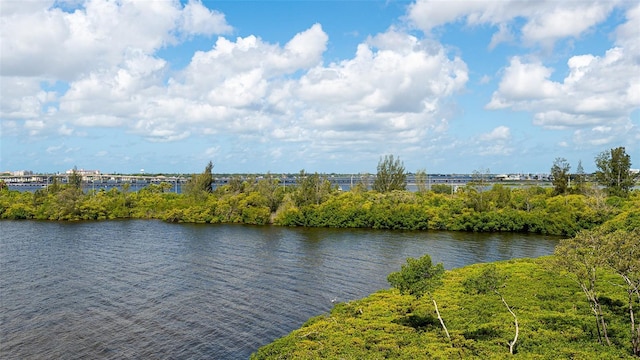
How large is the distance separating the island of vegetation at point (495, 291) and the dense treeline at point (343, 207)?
1.01 ft

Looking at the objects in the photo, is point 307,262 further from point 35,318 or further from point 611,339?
point 611,339

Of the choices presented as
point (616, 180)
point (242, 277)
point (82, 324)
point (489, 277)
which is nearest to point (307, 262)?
point (242, 277)

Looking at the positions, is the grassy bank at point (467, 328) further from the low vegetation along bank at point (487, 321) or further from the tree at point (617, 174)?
the tree at point (617, 174)

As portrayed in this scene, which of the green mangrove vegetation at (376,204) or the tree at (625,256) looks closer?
the tree at (625,256)

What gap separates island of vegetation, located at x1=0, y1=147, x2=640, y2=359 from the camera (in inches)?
1102

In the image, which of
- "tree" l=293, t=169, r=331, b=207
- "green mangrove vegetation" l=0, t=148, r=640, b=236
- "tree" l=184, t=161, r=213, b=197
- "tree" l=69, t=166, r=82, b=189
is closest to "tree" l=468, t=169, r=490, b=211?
"green mangrove vegetation" l=0, t=148, r=640, b=236

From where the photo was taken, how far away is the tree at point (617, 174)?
10975 cm

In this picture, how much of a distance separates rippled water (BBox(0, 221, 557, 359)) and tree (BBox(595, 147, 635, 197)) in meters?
38.7

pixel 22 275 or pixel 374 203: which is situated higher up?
pixel 374 203

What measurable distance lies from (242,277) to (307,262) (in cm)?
1097

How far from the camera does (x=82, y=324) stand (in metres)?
40.2

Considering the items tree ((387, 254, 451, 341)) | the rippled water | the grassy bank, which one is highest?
tree ((387, 254, 451, 341))

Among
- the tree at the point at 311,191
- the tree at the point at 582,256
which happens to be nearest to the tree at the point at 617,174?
the tree at the point at 311,191

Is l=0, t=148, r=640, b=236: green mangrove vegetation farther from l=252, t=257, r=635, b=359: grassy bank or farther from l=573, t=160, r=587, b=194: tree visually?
l=252, t=257, r=635, b=359: grassy bank
